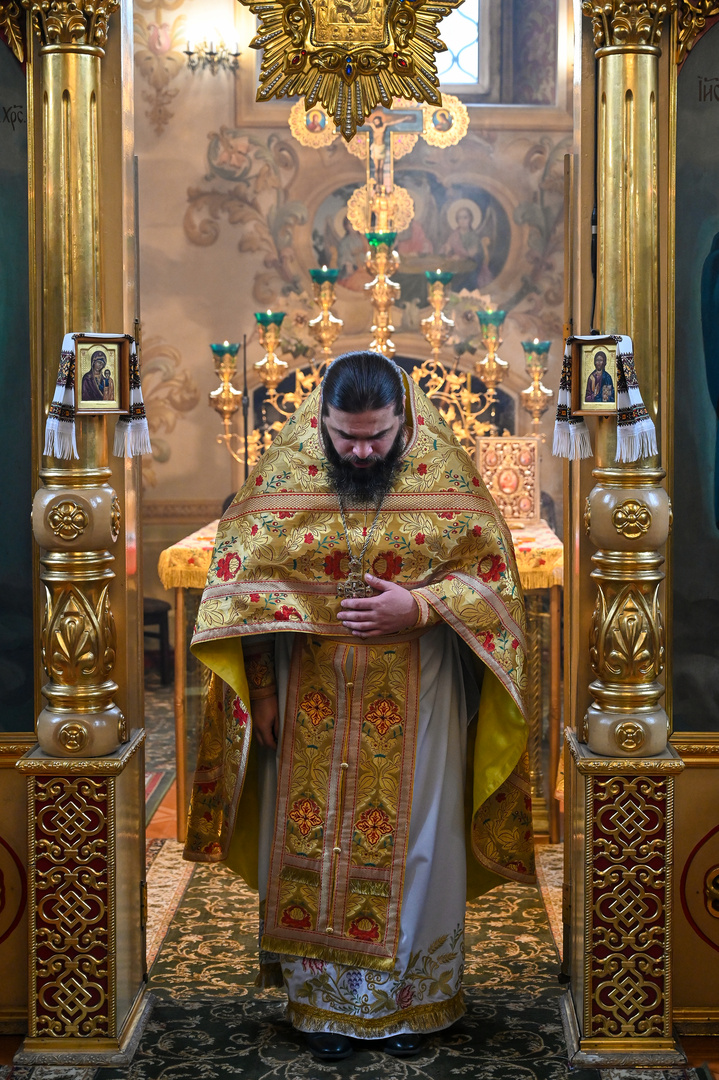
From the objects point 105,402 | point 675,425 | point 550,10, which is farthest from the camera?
point 550,10

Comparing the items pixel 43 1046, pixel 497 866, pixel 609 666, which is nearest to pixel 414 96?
pixel 609 666

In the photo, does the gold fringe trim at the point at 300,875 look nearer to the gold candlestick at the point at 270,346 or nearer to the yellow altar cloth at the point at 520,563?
the yellow altar cloth at the point at 520,563

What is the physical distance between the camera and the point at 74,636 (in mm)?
3246

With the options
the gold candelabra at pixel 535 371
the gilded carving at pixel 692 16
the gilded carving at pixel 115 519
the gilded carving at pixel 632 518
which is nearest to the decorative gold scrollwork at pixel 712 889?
the gilded carving at pixel 632 518

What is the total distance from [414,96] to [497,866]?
6.99 feet

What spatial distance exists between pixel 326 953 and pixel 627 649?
114 cm

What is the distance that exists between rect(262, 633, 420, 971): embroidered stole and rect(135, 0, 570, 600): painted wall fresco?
5101 mm

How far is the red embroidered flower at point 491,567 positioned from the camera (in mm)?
3375

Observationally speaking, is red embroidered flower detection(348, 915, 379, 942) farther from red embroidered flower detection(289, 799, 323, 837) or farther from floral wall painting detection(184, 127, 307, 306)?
floral wall painting detection(184, 127, 307, 306)

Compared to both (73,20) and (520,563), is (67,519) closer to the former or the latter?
(73,20)

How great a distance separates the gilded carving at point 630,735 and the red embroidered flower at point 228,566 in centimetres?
108

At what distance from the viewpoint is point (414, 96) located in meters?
3.42

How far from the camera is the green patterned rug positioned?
128 inches

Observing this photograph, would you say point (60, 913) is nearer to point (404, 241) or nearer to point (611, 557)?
point (611, 557)
